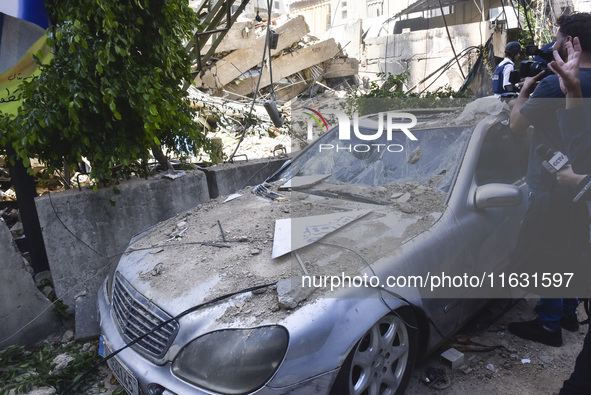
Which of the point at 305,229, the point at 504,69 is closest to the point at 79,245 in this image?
the point at 305,229

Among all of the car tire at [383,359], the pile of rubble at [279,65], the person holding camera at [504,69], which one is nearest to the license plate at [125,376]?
the car tire at [383,359]

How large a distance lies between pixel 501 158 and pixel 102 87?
10.3 ft

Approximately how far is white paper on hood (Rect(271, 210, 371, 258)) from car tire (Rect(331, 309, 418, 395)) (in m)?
0.59

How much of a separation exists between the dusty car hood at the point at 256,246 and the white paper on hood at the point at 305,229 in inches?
0.4

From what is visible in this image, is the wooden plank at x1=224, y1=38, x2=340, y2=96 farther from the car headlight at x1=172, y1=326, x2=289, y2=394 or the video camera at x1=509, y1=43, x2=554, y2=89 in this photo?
the car headlight at x1=172, y1=326, x2=289, y2=394

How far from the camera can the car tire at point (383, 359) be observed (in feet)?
6.12

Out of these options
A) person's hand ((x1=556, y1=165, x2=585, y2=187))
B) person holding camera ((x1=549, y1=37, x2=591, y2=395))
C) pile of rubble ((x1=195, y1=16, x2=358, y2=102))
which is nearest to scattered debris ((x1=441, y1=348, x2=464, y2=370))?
person holding camera ((x1=549, y1=37, x2=591, y2=395))

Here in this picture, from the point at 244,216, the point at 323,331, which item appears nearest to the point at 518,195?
the point at 323,331

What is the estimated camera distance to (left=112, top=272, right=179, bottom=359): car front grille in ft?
6.31

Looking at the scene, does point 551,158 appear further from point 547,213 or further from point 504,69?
point 504,69

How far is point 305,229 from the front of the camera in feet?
7.95

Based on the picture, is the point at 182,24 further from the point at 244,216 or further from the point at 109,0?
the point at 244,216

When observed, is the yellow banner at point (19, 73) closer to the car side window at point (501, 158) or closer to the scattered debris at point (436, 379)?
the car side window at point (501, 158)

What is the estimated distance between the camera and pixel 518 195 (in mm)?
2404
